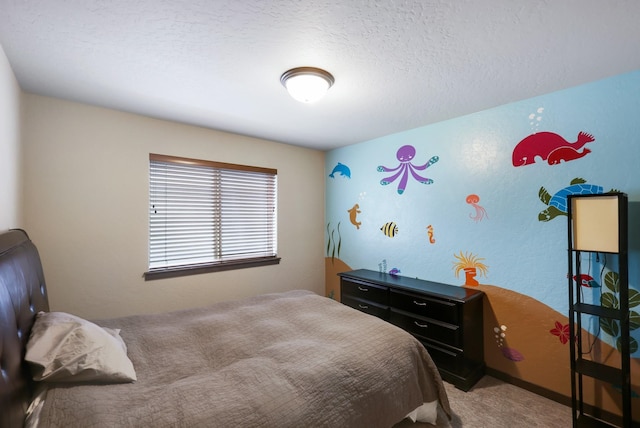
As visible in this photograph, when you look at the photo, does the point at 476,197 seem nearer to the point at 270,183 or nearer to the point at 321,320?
the point at 321,320

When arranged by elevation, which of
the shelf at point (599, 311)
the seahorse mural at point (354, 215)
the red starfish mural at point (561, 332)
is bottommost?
the red starfish mural at point (561, 332)

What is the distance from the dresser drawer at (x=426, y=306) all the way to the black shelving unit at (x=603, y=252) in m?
0.78

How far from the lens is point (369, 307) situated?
3.07 m

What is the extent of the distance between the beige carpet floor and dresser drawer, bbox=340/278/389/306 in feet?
3.02

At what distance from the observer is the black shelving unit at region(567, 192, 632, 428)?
1.66 m

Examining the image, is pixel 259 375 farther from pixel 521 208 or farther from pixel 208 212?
pixel 521 208

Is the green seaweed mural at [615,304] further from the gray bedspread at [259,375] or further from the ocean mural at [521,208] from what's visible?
the gray bedspread at [259,375]

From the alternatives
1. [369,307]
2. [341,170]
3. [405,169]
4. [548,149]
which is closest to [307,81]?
[405,169]

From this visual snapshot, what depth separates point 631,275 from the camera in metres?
1.89

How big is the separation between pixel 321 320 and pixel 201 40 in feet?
6.40

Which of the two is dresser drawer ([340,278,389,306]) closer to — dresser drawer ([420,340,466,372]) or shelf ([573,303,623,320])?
dresser drawer ([420,340,466,372])

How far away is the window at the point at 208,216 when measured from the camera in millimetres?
2830

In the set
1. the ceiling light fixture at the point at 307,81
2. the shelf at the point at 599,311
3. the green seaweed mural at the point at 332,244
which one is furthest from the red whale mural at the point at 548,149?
the green seaweed mural at the point at 332,244

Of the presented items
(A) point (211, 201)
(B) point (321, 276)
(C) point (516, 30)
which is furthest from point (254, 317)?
(C) point (516, 30)
